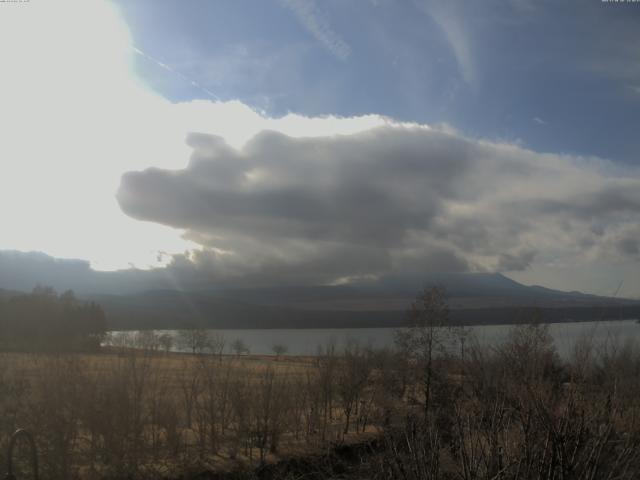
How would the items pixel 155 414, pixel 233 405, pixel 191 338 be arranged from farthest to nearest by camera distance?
pixel 191 338
pixel 233 405
pixel 155 414

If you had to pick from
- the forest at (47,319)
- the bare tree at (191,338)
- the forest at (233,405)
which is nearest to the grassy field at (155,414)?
the forest at (233,405)

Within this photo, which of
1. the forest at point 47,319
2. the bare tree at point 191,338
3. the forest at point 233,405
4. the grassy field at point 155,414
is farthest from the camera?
the bare tree at point 191,338

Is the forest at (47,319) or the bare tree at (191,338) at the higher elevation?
the forest at (47,319)

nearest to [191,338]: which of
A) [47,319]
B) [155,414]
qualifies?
[47,319]

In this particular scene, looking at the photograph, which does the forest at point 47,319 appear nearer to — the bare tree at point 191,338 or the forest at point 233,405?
the forest at point 233,405

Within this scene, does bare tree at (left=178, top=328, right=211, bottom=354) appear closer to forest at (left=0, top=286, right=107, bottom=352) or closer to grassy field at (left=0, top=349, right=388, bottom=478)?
forest at (left=0, top=286, right=107, bottom=352)

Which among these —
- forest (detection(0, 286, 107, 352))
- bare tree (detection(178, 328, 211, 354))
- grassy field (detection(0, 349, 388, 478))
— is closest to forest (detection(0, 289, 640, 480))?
grassy field (detection(0, 349, 388, 478))

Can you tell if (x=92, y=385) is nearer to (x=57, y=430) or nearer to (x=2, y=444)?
(x=57, y=430)

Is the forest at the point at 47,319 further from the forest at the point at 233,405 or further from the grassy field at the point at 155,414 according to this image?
the forest at the point at 233,405

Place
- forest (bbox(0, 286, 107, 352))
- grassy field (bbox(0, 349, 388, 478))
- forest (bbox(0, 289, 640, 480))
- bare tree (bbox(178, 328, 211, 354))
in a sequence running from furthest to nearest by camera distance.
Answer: bare tree (bbox(178, 328, 211, 354)) → forest (bbox(0, 286, 107, 352)) → grassy field (bbox(0, 349, 388, 478)) → forest (bbox(0, 289, 640, 480))

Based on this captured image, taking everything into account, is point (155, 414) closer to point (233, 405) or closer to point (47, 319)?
point (233, 405)

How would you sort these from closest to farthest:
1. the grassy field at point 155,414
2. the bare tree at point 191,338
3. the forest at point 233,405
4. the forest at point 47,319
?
the forest at point 233,405 < the grassy field at point 155,414 < the forest at point 47,319 < the bare tree at point 191,338

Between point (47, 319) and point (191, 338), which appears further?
point (191, 338)

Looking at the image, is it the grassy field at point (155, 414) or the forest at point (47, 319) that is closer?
the grassy field at point (155, 414)
